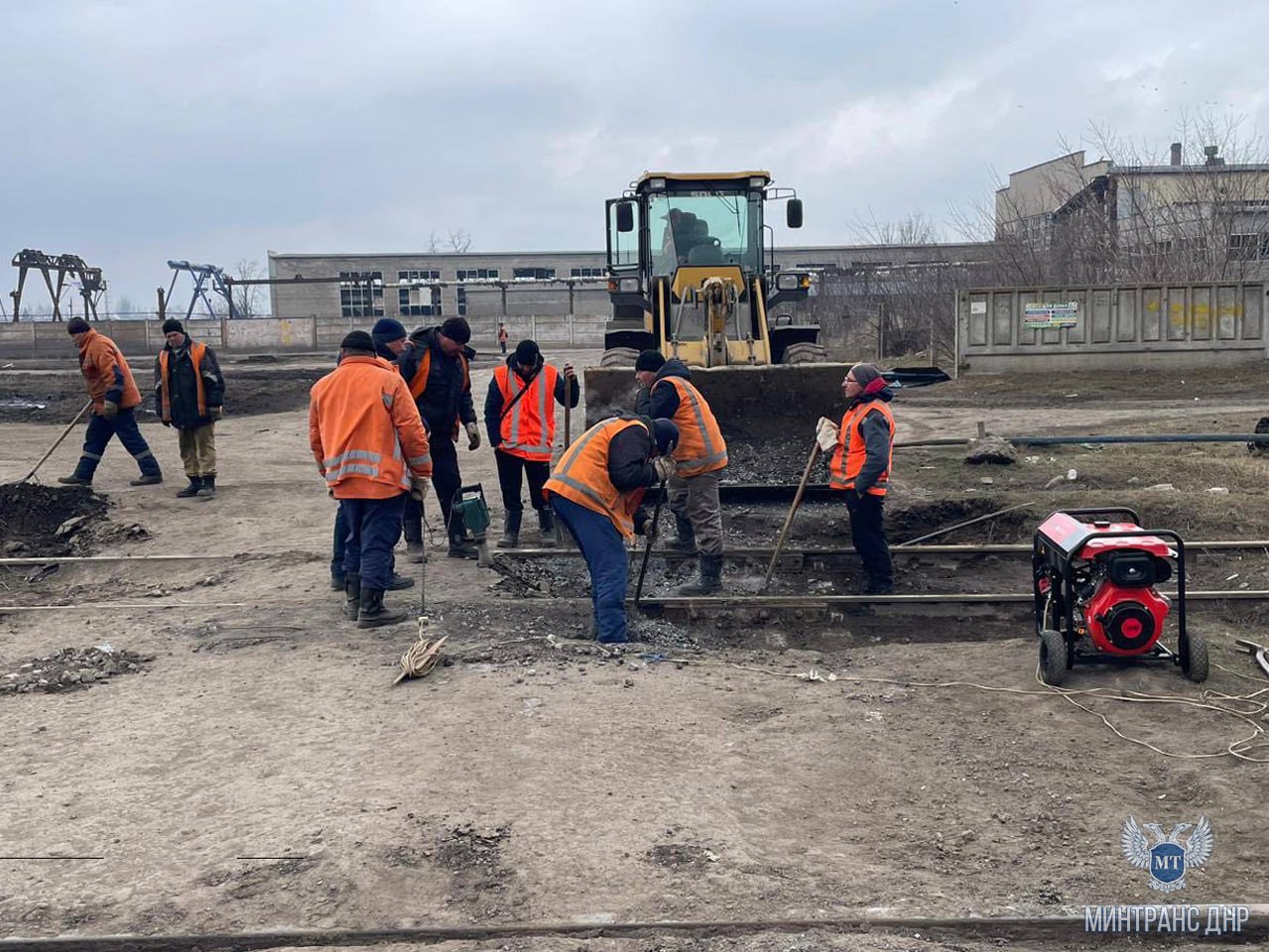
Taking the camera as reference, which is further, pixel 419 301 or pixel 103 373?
pixel 419 301

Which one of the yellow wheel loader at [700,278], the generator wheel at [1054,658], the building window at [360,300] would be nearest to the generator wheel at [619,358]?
the yellow wheel loader at [700,278]

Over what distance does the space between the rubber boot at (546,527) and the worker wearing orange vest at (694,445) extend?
1508 millimetres

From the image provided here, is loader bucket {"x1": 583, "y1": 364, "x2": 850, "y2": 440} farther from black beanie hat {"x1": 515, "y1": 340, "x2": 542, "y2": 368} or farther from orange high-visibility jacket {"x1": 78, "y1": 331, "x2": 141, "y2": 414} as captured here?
orange high-visibility jacket {"x1": 78, "y1": 331, "x2": 141, "y2": 414}

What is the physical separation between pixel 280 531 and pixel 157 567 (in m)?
1.26

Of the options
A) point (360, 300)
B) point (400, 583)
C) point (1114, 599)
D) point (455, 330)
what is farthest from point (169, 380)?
point (360, 300)

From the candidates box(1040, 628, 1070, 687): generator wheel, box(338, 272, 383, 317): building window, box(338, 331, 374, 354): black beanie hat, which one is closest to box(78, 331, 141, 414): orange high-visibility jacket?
box(338, 331, 374, 354): black beanie hat

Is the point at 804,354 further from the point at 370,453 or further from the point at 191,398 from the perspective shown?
the point at 370,453

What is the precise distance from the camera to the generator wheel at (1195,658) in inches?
226

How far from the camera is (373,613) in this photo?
7.09 metres

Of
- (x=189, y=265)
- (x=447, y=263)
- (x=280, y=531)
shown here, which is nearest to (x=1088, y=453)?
(x=280, y=531)

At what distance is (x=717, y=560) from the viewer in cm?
838

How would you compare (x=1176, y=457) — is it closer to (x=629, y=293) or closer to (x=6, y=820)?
(x=629, y=293)

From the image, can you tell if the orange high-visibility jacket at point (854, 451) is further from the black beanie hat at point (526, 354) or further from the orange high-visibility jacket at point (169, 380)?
the orange high-visibility jacket at point (169, 380)
